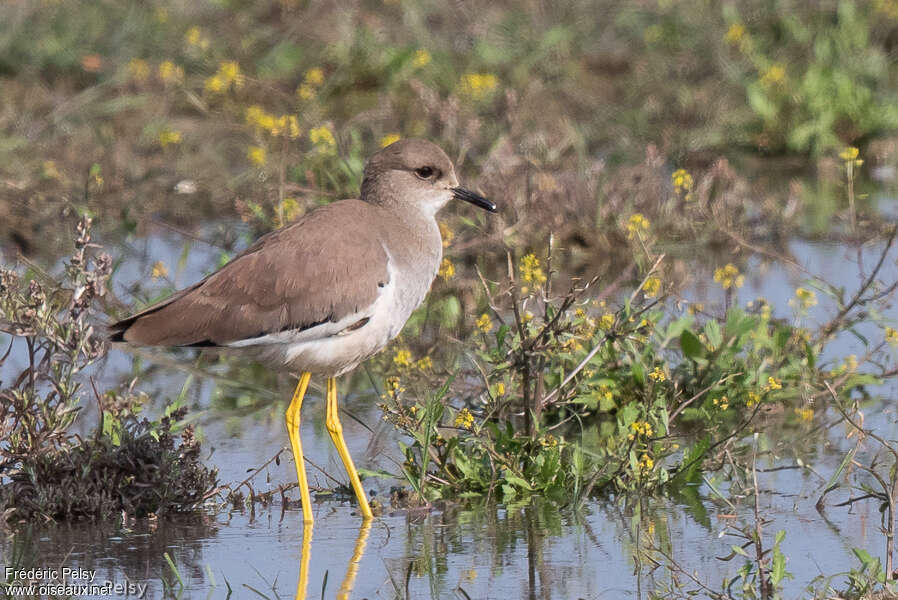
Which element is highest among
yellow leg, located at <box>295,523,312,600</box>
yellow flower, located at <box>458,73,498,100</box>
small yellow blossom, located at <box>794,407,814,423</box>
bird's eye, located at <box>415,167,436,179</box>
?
yellow flower, located at <box>458,73,498,100</box>

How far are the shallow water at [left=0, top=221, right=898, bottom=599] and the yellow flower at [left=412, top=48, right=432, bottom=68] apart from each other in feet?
17.7

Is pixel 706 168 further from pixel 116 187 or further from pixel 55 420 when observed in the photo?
pixel 55 420

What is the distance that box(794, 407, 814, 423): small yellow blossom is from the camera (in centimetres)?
670

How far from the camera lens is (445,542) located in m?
5.50

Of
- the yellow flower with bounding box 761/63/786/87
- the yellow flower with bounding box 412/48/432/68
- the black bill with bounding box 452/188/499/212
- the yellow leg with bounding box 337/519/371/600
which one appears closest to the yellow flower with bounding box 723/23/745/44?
the yellow flower with bounding box 761/63/786/87

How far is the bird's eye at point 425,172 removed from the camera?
7.00 metres

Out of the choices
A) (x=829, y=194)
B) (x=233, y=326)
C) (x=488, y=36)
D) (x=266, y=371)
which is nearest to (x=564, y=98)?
(x=488, y=36)

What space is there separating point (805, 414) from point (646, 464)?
120 centimetres

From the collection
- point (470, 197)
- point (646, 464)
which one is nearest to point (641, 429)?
point (646, 464)

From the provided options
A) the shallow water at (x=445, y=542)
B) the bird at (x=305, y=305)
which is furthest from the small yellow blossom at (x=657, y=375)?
the bird at (x=305, y=305)

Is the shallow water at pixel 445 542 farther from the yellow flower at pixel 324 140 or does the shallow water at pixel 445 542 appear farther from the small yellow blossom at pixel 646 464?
the yellow flower at pixel 324 140

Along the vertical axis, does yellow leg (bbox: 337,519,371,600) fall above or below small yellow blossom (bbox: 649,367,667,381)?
below

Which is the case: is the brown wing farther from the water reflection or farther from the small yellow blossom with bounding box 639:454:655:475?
the small yellow blossom with bounding box 639:454:655:475

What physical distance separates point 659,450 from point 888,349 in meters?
2.47
